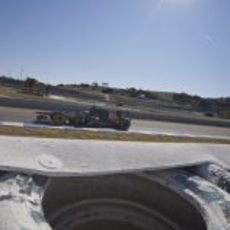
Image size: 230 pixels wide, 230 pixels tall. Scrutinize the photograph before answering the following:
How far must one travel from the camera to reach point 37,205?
7.29m

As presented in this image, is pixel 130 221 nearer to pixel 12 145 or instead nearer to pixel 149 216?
pixel 149 216

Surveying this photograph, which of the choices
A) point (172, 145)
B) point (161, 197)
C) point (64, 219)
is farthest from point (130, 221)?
point (172, 145)

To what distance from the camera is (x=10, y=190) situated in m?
7.44

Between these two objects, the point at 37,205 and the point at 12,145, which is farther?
the point at 12,145

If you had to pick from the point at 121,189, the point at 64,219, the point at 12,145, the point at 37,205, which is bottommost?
the point at 64,219

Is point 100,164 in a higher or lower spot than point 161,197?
higher

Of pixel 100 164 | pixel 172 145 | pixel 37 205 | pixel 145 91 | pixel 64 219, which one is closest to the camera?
pixel 37 205

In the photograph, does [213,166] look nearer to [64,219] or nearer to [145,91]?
[64,219]

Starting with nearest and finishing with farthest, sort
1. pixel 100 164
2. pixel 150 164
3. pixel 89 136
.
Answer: pixel 100 164, pixel 150 164, pixel 89 136

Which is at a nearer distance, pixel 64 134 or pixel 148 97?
pixel 64 134

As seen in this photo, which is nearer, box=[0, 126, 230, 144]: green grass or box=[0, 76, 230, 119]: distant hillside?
box=[0, 126, 230, 144]: green grass

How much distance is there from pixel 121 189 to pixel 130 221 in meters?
Answer: 1.45

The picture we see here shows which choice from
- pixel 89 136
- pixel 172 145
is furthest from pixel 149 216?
pixel 89 136

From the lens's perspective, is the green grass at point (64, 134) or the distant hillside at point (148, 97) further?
the distant hillside at point (148, 97)
